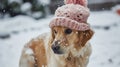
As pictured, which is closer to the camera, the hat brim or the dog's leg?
the hat brim

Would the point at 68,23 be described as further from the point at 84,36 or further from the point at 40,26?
the point at 40,26

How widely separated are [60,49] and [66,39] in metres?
0.08

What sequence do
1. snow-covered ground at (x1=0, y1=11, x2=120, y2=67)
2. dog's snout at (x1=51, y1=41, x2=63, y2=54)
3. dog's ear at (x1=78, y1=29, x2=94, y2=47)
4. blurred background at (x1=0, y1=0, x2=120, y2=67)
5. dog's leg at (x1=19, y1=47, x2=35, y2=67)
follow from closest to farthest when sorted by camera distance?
dog's snout at (x1=51, y1=41, x2=63, y2=54) → dog's ear at (x1=78, y1=29, x2=94, y2=47) → dog's leg at (x1=19, y1=47, x2=35, y2=67) → snow-covered ground at (x1=0, y1=11, x2=120, y2=67) → blurred background at (x1=0, y1=0, x2=120, y2=67)

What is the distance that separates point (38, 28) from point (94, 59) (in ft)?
6.05

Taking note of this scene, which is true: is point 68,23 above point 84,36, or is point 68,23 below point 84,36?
above

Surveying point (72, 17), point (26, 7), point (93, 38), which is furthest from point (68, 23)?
point (26, 7)

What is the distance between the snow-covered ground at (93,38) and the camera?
5.11 meters

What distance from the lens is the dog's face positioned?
3031 millimetres

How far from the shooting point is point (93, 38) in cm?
613

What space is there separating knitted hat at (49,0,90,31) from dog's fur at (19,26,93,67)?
0.13 feet

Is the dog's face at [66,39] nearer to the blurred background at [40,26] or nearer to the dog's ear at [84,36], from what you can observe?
the dog's ear at [84,36]

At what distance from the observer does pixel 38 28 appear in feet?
22.1

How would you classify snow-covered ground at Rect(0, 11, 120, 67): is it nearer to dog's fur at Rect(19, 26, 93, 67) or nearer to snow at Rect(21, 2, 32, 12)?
snow at Rect(21, 2, 32, 12)

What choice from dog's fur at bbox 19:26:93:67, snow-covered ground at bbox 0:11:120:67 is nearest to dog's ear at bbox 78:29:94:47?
dog's fur at bbox 19:26:93:67
